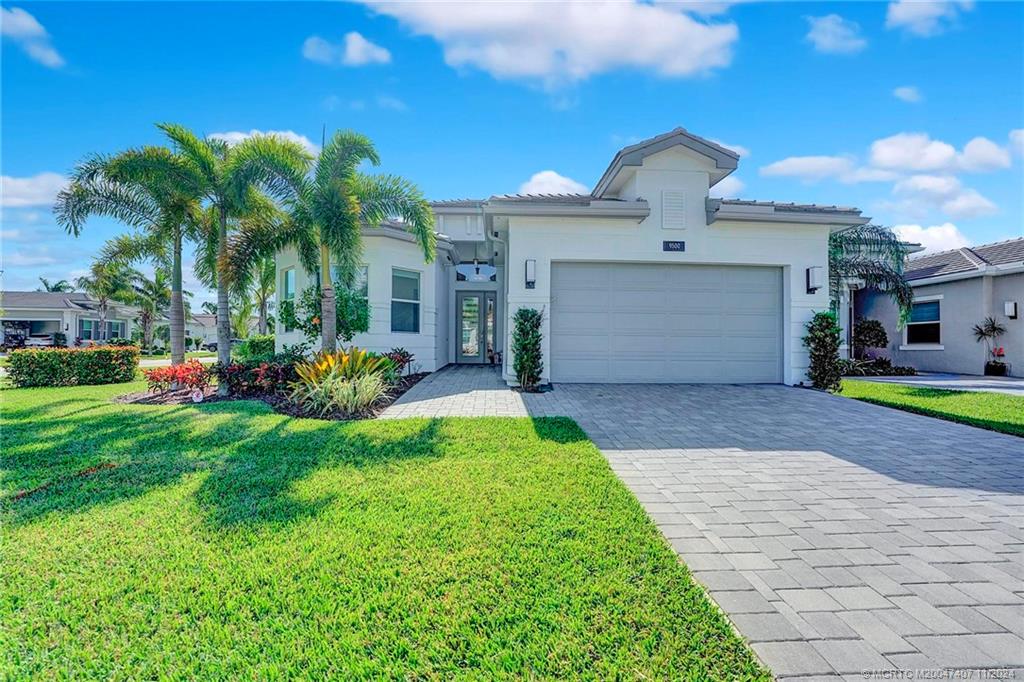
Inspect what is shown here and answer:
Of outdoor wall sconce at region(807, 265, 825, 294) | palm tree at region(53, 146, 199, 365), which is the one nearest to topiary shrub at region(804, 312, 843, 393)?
outdoor wall sconce at region(807, 265, 825, 294)

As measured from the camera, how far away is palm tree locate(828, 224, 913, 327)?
14180mm

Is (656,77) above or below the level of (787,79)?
above

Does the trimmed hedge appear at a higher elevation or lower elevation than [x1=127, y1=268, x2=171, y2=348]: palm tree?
lower

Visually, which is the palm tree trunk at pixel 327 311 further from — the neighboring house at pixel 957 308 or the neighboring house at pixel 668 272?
the neighboring house at pixel 957 308

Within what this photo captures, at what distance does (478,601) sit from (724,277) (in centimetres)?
992

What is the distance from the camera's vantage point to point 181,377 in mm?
8938

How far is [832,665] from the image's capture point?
1922 mm

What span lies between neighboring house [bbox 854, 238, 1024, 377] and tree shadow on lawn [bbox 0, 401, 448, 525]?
1755 cm

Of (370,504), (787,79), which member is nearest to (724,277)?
(787,79)

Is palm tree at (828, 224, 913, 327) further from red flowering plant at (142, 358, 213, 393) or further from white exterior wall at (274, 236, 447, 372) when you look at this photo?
red flowering plant at (142, 358, 213, 393)

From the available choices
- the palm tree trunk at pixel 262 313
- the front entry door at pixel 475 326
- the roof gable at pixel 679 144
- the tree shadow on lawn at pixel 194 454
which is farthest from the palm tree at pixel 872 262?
the palm tree trunk at pixel 262 313

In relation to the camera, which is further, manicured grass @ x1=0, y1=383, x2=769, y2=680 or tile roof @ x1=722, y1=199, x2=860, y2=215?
tile roof @ x1=722, y1=199, x2=860, y2=215

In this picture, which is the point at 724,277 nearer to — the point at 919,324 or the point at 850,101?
the point at 850,101

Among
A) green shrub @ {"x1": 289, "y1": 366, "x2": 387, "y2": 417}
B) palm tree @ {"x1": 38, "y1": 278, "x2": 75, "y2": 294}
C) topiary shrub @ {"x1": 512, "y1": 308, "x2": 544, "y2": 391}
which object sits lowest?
green shrub @ {"x1": 289, "y1": 366, "x2": 387, "y2": 417}
